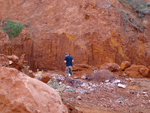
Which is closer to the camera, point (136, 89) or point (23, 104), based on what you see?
point (23, 104)

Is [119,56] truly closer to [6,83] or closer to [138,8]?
[138,8]

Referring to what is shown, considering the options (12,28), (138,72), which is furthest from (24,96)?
(12,28)

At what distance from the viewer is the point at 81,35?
1302 cm

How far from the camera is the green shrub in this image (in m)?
12.5

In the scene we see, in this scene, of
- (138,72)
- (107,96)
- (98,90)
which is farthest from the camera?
(138,72)

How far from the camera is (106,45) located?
12742 millimetres

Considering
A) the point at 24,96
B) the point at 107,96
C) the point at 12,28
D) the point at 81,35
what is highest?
the point at 12,28

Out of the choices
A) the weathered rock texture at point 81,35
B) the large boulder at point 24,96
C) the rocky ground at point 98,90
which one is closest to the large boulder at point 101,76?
the rocky ground at point 98,90

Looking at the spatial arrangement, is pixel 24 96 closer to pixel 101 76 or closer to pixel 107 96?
pixel 107 96

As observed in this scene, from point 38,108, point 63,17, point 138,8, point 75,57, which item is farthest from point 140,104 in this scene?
point 138,8

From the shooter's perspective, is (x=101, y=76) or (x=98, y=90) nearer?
(x=98, y=90)

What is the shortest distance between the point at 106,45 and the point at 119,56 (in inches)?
48.3

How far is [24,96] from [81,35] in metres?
11.1

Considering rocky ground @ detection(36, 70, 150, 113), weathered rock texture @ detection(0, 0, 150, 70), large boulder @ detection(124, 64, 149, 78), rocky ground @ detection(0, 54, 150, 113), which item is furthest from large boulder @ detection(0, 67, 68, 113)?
weathered rock texture @ detection(0, 0, 150, 70)
